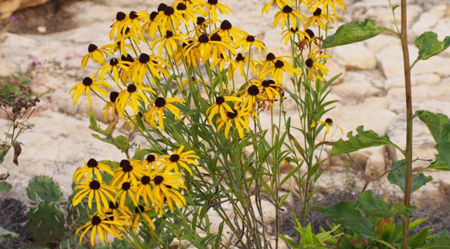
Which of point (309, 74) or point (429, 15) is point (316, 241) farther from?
point (429, 15)

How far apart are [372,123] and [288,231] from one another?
130 centimetres

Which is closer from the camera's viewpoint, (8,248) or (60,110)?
(8,248)

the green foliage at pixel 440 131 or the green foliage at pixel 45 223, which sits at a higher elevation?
the green foliage at pixel 440 131

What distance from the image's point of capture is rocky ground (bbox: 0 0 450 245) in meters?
4.52

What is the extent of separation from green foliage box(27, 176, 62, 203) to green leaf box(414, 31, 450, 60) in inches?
82.5

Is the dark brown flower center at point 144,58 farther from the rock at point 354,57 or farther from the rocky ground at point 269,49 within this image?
the rock at point 354,57

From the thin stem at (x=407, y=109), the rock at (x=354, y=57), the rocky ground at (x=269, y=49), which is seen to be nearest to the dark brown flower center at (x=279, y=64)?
the thin stem at (x=407, y=109)

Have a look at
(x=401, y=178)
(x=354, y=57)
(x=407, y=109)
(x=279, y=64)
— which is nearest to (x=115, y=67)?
(x=279, y=64)

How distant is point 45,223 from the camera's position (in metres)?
3.60

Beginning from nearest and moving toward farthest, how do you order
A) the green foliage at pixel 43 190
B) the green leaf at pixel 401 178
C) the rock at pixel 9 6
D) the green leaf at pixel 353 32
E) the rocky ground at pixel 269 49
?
1. the green leaf at pixel 353 32
2. the green leaf at pixel 401 178
3. the green foliage at pixel 43 190
4. the rocky ground at pixel 269 49
5. the rock at pixel 9 6

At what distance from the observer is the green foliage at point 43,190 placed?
3.55 metres

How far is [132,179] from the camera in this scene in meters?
2.08

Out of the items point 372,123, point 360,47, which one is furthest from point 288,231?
point 360,47

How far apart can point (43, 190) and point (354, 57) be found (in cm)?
324
